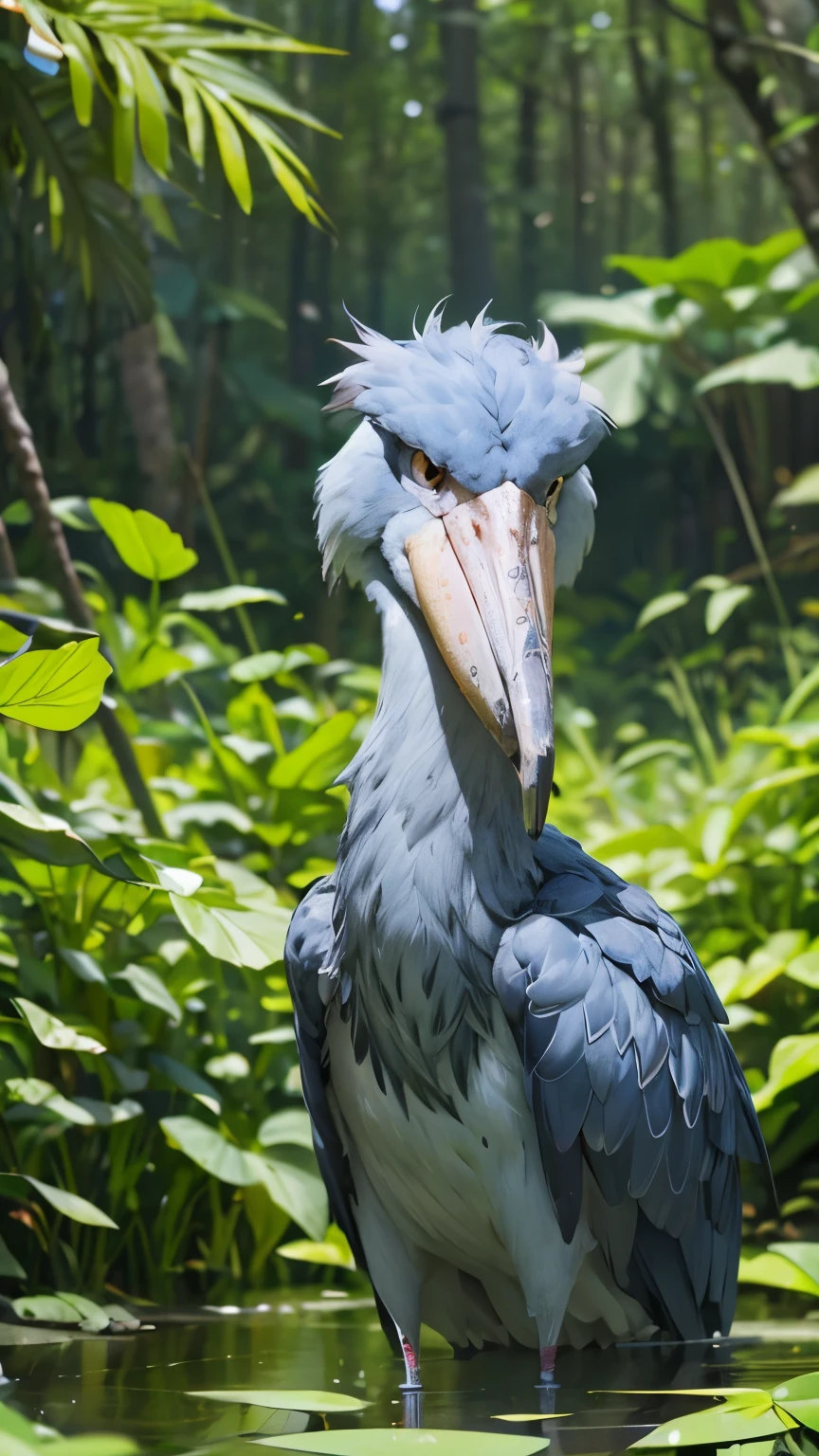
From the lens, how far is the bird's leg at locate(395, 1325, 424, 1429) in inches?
58.5

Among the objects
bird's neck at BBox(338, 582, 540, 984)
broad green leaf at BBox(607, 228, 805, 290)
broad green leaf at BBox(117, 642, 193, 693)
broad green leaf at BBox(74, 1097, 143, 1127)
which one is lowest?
broad green leaf at BBox(74, 1097, 143, 1127)

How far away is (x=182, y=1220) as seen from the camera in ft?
7.96

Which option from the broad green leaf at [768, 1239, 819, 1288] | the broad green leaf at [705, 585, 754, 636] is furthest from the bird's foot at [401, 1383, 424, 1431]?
the broad green leaf at [705, 585, 754, 636]

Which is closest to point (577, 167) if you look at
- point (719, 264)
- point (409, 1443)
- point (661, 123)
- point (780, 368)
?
point (661, 123)

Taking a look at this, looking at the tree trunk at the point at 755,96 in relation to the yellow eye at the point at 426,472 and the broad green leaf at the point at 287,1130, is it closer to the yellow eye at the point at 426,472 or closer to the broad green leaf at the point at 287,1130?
the yellow eye at the point at 426,472

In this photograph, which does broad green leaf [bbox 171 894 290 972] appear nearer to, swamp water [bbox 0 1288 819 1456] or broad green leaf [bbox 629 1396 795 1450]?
swamp water [bbox 0 1288 819 1456]

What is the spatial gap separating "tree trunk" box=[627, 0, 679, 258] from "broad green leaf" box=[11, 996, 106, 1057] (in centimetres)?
322

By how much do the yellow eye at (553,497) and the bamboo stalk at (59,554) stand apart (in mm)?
1152

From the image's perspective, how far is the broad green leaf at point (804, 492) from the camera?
12.4 ft

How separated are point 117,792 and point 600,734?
1584 millimetres

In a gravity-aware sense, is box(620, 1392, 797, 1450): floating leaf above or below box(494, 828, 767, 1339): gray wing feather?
below

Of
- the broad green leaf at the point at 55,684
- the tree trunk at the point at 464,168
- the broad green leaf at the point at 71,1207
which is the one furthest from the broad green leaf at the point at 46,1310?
the tree trunk at the point at 464,168

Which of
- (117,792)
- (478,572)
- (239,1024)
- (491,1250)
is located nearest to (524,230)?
(117,792)

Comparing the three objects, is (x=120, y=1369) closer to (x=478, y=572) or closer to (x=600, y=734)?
(x=478, y=572)
